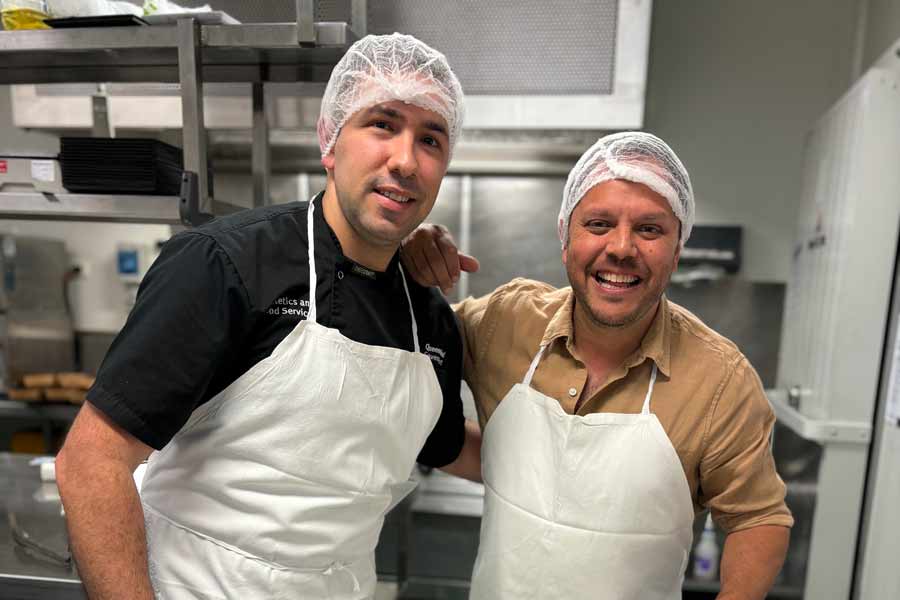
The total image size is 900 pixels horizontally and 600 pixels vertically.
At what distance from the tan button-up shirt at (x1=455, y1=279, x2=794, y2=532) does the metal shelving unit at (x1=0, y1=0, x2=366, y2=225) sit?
2.35 ft

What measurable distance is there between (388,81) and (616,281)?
560 mm

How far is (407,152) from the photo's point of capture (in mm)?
926

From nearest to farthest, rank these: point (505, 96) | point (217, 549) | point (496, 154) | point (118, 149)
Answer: point (217, 549) → point (118, 149) → point (505, 96) → point (496, 154)

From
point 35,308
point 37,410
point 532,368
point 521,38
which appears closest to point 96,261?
point 35,308

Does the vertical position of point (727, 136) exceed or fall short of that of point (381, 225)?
it exceeds it

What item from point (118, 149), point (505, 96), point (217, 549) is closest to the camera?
point (217, 549)

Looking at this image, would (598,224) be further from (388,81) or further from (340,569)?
(340,569)

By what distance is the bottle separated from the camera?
222 centimetres

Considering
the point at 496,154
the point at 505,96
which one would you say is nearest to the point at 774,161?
the point at 496,154

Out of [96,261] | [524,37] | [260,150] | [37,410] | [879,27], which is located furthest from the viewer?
[96,261]

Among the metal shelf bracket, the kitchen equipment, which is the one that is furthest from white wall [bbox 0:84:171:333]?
Answer: the metal shelf bracket

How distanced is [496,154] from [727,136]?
1107 millimetres

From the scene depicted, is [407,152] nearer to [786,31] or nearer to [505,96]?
[505,96]

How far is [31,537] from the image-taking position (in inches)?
47.6
